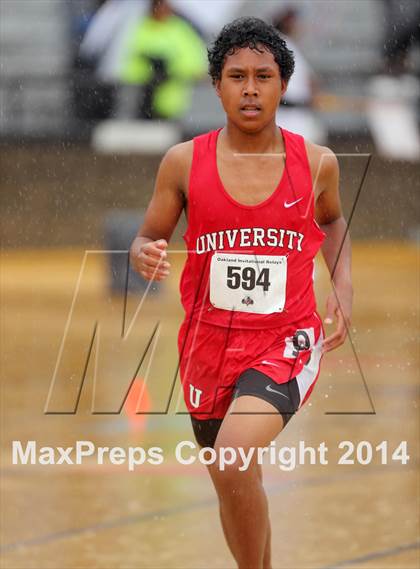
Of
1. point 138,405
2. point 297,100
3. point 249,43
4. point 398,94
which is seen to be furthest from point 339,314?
point 398,94

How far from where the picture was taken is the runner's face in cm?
454

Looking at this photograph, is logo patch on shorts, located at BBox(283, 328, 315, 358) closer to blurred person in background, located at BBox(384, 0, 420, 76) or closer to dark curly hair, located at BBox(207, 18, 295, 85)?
dark curly hair, located at BBox(207, 18, 295, 85)

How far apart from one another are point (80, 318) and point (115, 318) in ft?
1.01

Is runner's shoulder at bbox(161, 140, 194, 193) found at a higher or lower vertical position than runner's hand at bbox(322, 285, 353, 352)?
higher

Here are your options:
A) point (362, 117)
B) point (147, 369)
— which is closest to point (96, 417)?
point (147, 369)

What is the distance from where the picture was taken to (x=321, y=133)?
1559 centimetres

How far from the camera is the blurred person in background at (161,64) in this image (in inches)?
599

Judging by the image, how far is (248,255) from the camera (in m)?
4.60

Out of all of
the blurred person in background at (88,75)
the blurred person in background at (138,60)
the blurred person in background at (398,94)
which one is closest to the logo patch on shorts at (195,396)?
the blurred person in background at (138,60)

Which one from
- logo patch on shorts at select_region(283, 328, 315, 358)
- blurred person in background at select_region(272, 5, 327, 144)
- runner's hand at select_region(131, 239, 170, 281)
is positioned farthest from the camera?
blurred person in background at select_region(272, 5, 327, 144)

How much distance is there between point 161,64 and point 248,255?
11.4m

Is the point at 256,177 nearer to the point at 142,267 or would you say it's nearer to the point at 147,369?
the point at 142,267

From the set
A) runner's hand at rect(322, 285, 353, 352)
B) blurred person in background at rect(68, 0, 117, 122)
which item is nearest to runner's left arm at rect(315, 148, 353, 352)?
runner's hand at rect(322, 285, 353, 352)

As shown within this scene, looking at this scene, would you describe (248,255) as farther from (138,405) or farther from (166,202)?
(138,405)
